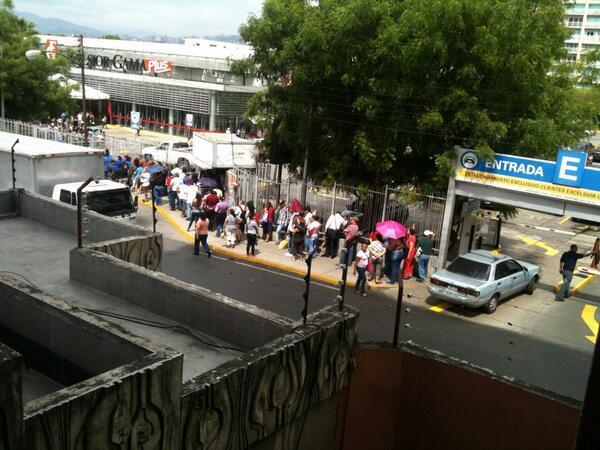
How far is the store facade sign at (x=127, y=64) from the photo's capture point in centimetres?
4891

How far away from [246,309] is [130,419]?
2.79 m

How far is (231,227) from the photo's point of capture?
19344 mm

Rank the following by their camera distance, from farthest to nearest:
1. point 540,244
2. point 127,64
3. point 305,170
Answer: point 127,64 → point 540,244 → point 305,170

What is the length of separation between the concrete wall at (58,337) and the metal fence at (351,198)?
12.6 m

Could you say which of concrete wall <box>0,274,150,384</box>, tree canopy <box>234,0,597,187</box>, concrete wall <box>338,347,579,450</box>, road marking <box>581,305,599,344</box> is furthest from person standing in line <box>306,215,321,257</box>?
concrete wall <box>0,274,150,384</box>

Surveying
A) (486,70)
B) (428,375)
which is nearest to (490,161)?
(486,70)

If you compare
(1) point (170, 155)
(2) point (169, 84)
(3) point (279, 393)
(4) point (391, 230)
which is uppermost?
(2) point (169, 84)

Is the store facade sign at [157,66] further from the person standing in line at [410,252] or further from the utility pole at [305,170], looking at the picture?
the person standing in line at [410,252]

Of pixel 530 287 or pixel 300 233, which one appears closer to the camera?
pixel 530 287

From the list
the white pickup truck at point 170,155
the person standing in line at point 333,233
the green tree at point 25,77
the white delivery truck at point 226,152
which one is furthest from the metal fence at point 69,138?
the person standing in line at point 333,233

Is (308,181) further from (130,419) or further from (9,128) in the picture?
(9,128)

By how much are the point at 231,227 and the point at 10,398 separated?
1536 centimetres

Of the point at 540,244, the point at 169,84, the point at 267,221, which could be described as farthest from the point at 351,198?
the point at 169,84

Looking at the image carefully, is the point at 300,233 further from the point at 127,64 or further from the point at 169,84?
the point at 127,64
